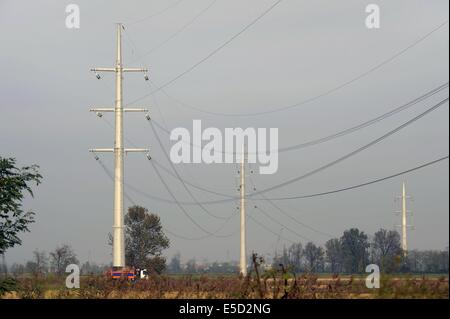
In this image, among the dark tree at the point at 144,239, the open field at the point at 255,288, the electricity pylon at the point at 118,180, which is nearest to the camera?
the open field at the point at 255,288

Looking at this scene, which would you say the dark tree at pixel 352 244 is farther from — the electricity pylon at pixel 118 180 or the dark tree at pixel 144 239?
the electricity pylon at pixel 118 180

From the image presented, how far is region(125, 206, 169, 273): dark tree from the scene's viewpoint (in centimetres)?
9519

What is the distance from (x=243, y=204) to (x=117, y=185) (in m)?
23.7

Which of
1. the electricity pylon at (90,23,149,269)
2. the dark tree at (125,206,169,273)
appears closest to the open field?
the electricity pylon at (90,23,149,269)

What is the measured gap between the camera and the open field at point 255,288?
16.6 metres

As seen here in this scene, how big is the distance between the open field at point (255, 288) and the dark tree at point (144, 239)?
65.2 meters

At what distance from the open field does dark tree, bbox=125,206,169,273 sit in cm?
6521

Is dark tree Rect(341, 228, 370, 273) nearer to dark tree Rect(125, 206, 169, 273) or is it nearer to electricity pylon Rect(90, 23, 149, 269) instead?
dark tree Rect(125, 206, 169, 273)

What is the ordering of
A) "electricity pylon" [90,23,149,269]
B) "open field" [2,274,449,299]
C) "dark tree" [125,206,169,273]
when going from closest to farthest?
1. "open field" [2,274,449,299]
2. "electricity pylon" [90,23,149,269]
3. "dark tree" [125,206,169,273]

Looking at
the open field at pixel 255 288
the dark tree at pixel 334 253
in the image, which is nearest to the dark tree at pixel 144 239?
the dark tree at pixel 334 253

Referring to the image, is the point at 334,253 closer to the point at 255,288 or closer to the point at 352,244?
the point at 352,244

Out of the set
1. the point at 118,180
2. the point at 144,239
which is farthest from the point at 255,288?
the point at 144,239
